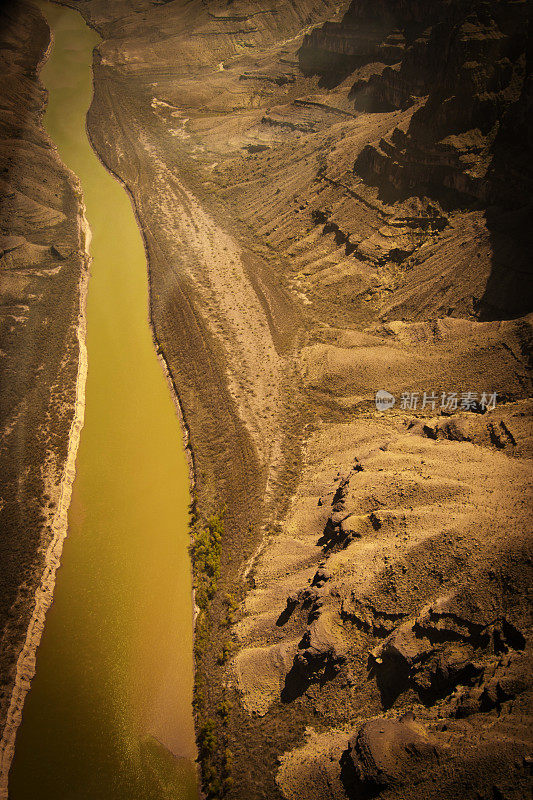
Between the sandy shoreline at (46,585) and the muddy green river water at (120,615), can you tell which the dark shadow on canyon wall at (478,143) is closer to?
the muddy green river water at (120,615)

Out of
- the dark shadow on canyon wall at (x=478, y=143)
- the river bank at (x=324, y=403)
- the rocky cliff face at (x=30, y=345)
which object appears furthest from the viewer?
the dark shadow on canyon wall at (x=478, y=143)

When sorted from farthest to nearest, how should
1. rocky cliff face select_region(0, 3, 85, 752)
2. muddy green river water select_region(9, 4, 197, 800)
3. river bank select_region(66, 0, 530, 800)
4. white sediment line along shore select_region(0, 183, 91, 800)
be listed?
rocky cliff face select_region(0, 3, 85, 752)
white sediment line along shore select_region(0, 183, 91, 800)
muddy green river water select_region(9, 4, 197, 800)
river bank select_region(66, 0, 530, 800)

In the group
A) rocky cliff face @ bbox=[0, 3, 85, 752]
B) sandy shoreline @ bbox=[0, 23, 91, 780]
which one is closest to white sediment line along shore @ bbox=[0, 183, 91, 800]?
sandy shoreline @ bbox=[0, 23, 91, 780]

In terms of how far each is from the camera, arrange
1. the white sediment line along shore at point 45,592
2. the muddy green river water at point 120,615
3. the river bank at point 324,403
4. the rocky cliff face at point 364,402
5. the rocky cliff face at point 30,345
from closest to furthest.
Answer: the rocky cliff face at point 364,402 < the river bank at point 324,403 < the muddy green river water at point 120,615 < the white sediment line along shore at point 45,592 < the rocky cliff face at point 30,345

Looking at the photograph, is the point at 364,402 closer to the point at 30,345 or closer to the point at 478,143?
the point at 478,143

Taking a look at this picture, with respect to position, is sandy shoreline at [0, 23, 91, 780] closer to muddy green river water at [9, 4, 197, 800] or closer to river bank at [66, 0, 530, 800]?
muddy green river water at [9, 4, 197, 800]

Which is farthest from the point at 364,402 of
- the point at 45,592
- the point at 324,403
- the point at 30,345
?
the point at 30,345

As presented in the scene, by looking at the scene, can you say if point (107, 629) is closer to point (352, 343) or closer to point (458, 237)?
point (352, 343)

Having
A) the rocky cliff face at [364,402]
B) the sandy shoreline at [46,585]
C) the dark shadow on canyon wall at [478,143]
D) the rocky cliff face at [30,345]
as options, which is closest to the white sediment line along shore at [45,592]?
the sandy shoreline at [46,585]
